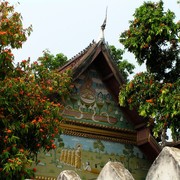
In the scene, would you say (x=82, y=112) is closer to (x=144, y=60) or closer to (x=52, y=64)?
(x=144, y=60)

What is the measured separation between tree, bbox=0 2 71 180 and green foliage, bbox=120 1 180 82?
9.11ft

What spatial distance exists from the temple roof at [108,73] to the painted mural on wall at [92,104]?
18cm

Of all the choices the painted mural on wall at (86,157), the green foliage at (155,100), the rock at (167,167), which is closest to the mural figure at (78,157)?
the painted mural on wall at (86,157)

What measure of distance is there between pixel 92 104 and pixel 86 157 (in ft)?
4.99

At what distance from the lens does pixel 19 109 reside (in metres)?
9.34

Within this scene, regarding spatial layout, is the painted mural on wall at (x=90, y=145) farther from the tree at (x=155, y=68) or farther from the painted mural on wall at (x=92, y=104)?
the tree at (x=155, y=68)

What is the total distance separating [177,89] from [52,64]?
500 inches

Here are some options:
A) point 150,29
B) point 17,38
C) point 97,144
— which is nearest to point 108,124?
point 97,144

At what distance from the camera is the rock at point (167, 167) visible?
2812mm

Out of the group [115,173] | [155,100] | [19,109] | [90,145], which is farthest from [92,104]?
[115,173]

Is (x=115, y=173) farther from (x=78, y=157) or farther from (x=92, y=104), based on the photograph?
(x=92, y=104)

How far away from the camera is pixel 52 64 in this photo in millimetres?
23188

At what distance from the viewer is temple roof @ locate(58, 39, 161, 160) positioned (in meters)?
12.7

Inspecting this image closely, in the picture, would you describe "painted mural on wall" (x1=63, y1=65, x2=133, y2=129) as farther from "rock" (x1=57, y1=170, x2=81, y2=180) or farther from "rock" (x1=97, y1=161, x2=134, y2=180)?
"rock" (x1=97, y1=161, x2=134, y2=180)
